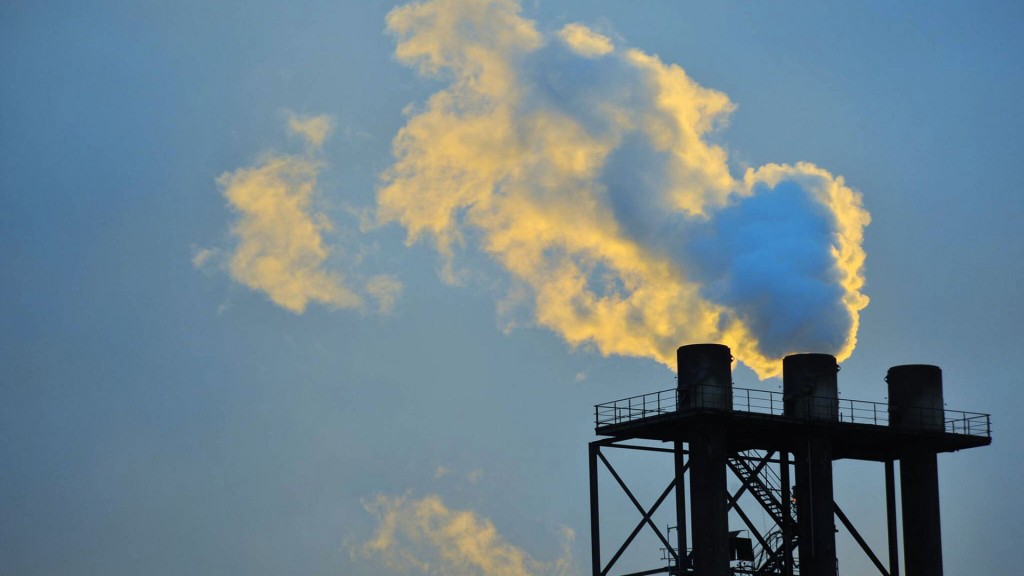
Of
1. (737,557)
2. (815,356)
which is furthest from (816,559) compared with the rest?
(815,356)

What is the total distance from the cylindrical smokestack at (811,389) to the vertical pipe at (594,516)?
8.84 m

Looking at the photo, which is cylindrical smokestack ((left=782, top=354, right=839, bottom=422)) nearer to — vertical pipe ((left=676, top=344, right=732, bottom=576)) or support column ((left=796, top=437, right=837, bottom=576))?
support column ((left=796, top=437, right=837, bottom=576))

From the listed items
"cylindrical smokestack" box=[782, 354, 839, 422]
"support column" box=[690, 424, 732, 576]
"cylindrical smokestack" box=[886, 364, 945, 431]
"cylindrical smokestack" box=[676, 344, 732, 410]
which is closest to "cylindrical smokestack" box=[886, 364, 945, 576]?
"cylindrical smokestack" box=[886, 364, 945, 431]

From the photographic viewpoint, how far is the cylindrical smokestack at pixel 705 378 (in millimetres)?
81938

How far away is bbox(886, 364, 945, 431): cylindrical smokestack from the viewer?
87.4 metres

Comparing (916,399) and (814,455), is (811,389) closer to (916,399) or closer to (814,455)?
(814,455)

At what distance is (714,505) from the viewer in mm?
80812

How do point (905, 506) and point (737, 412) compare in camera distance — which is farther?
point (905, 506)

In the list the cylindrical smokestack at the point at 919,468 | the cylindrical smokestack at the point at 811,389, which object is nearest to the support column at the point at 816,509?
the cylindrical smokestack at the point at 811,389

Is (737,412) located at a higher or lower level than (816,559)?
higher

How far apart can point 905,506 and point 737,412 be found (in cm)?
1180

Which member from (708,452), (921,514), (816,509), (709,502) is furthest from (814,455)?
(921,514)

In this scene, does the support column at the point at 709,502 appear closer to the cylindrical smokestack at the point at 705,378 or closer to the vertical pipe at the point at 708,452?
the vertical pipe at the point at 708,452

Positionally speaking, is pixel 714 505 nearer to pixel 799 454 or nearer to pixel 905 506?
pixel 799 454
